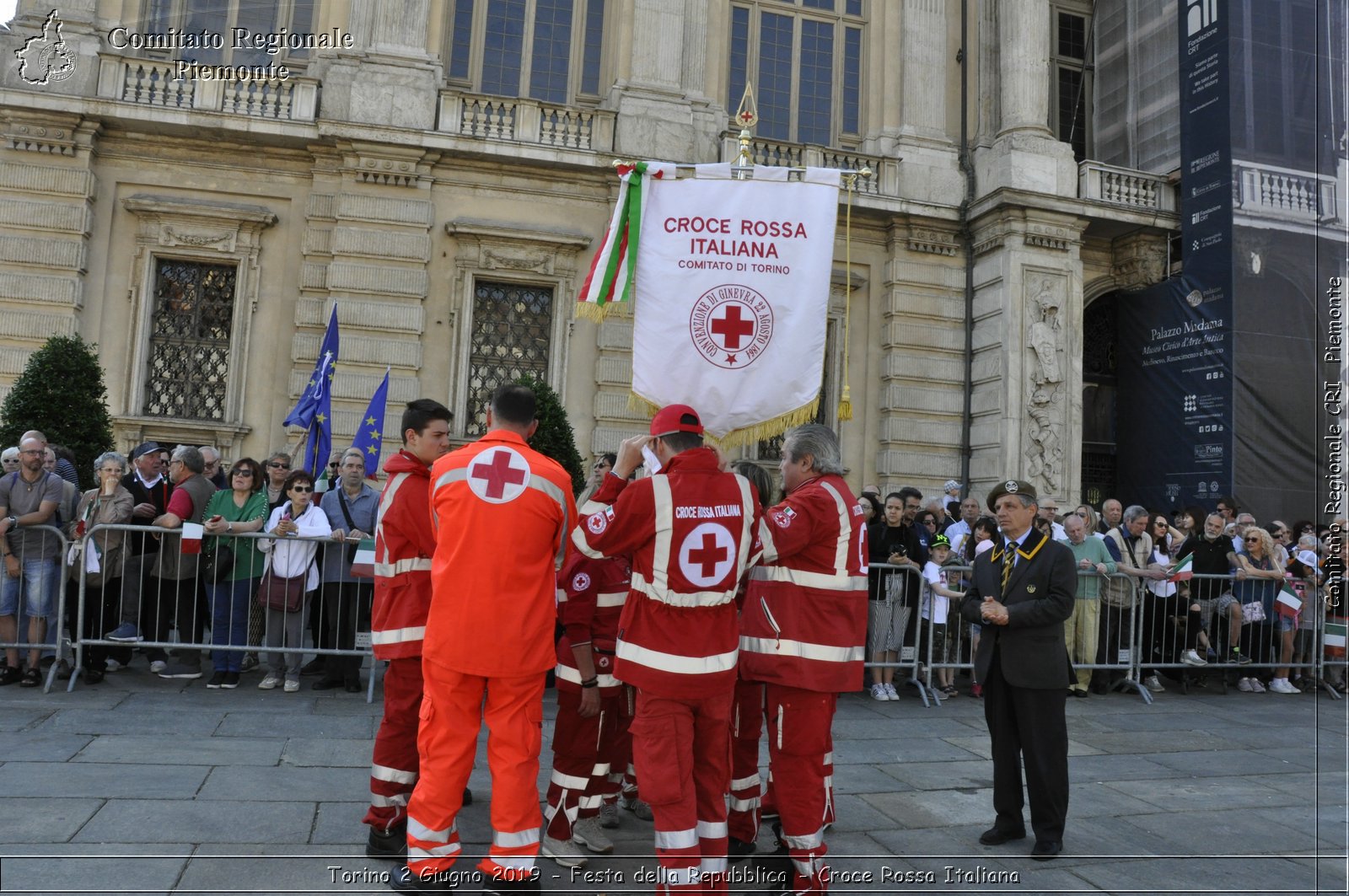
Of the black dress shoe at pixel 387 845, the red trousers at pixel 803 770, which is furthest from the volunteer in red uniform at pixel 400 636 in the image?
the red trousers at pixel 803 770

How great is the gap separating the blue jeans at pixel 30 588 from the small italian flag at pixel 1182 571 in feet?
36.2

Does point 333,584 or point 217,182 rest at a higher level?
point 217,182

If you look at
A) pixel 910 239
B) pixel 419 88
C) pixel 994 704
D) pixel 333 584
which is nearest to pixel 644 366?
pixel 994 704

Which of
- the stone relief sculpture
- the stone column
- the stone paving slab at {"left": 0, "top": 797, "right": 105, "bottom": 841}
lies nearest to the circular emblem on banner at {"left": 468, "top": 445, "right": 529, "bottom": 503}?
the stone paving slab at {"left": 0, "top": 797, "right": 105, "bottom": 841}

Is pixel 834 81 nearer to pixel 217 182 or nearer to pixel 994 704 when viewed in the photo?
pixel 217 182

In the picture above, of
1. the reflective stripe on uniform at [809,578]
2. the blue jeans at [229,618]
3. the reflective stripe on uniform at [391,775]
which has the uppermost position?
the reflective stripe on uniform at [809,578]

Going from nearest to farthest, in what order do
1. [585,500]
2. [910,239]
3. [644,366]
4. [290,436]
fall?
[585,500], [644,366], [290,436], [910,239]

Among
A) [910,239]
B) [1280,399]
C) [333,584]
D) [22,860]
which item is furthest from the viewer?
[910,239]

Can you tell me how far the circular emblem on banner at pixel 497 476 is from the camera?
416 cm

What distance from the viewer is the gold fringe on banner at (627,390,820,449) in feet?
17.9

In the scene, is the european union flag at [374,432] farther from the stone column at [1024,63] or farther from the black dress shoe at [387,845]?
the stone column at [1024,63]

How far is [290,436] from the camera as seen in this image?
14.6m

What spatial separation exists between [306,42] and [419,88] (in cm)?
233

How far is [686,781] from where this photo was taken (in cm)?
404
